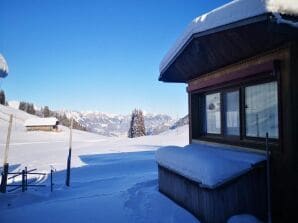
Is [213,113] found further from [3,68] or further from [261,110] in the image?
[3,68]

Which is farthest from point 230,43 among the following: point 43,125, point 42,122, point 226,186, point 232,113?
point 42,122

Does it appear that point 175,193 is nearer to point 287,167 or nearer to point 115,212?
point 115,212

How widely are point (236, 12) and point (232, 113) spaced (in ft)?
11.7

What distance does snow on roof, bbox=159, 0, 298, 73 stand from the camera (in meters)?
4.43

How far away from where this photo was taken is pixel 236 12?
5.04 m

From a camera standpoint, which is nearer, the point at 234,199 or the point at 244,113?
the point at 234,199

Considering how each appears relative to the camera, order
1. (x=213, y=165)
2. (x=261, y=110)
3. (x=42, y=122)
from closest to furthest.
→ (x=213, y=165) → (x=261, y=110) → (x=42, y=122)

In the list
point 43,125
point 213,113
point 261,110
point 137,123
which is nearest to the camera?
point 261,110

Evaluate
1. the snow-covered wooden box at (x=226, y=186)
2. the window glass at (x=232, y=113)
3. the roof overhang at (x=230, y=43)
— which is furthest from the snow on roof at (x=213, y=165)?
the roof overhang at (x=230, y=43)

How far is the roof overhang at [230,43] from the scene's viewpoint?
4680mm

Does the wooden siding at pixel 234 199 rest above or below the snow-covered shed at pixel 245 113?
below

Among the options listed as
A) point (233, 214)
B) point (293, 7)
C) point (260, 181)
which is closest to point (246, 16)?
point (293, 7)

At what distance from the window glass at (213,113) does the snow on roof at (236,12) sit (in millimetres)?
2567

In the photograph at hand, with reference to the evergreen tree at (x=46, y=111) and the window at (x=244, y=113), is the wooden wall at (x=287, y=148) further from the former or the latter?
the evergreen tree at (x=46, y=111)
